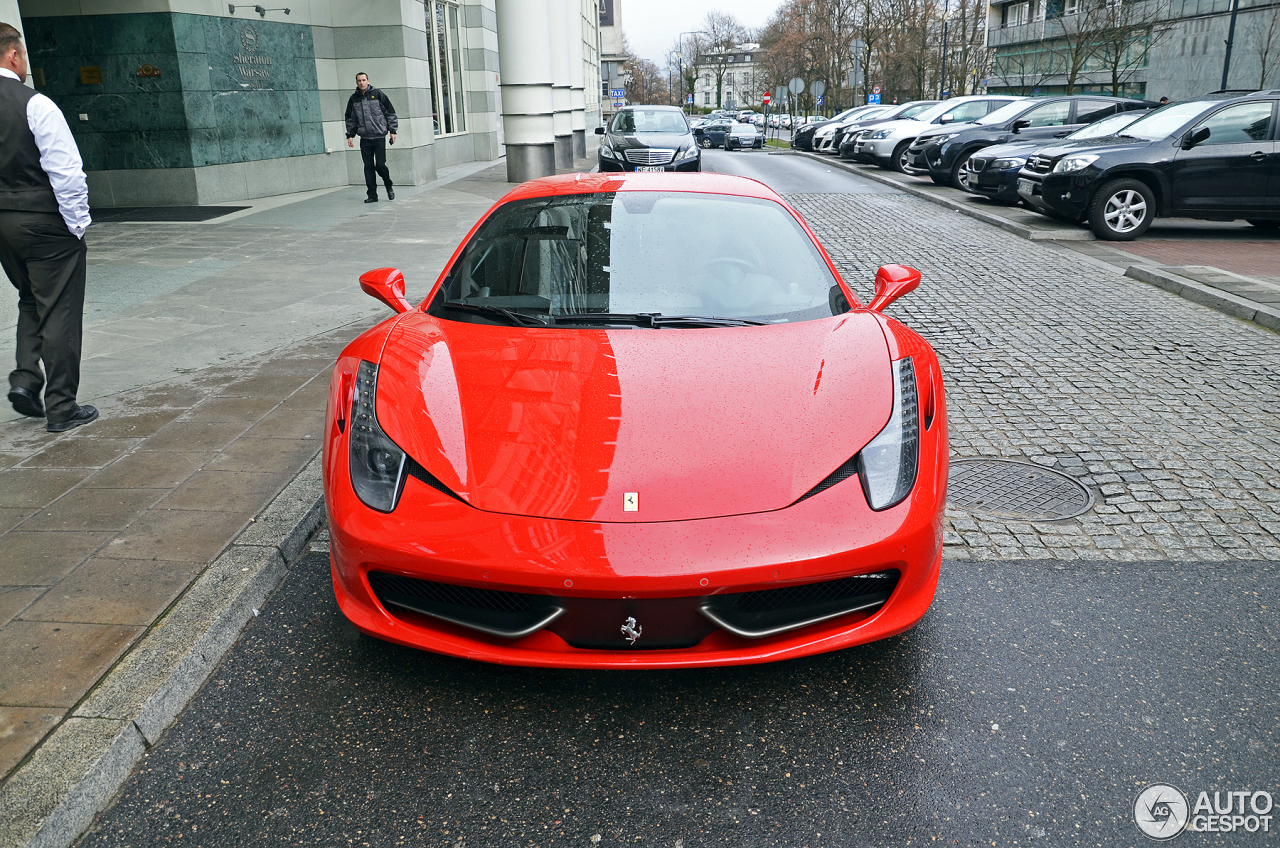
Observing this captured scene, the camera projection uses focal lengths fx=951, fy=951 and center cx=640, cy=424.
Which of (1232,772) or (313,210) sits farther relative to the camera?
(313,210)

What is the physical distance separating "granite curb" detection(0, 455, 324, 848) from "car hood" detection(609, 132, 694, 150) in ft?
47.2

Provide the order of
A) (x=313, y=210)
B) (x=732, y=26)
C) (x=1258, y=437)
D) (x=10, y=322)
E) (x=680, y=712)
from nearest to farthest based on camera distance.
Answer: (x=680, y=712)
(x=1258, y=437)
(x=10, y=322)
(x=313, y=210)
(x=732, y=26)

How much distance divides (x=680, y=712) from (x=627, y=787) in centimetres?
35

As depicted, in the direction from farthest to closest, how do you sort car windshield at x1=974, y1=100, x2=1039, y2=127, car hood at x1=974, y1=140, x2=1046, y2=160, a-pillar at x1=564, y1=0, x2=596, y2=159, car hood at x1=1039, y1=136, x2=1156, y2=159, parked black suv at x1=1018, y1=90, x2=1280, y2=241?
a-pillar at x1=564, y1=0, x2=596, y2=159, car windshield at x1=974, y1=100, x2=1039, y2=127, car hood at x1=974, y1=140, x2=1046, y2=160, car hood at x1=1039, y1=136, x2=1156, y2=159, parked black suv at x1=1018, y1=90, x2=1280, y2=241

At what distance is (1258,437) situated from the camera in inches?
197

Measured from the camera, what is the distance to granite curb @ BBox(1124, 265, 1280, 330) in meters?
7.58

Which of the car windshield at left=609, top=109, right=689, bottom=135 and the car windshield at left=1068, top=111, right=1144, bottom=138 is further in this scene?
the car windshield at left=609, top=109, right=689, bottom=135

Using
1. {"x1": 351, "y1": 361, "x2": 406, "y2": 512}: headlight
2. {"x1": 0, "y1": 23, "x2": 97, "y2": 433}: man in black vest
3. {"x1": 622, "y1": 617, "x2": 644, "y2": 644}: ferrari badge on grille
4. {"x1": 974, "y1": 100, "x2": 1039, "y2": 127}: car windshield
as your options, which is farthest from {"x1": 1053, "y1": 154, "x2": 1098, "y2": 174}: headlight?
{"x1": 622, "y1": 617, "x2": 644, "y2": 644}: ferrari badge on grille

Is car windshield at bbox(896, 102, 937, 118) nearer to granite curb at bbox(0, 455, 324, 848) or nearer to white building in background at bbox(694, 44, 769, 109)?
granite curb at bbox(0, 455, 324, 848)

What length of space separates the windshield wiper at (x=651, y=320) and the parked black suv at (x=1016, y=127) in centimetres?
1520

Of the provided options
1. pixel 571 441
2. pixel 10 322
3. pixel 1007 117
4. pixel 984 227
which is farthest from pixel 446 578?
pixel 1007 117

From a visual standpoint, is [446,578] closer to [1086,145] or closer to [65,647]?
[65,647]

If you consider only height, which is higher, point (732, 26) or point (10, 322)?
point (732, 26)


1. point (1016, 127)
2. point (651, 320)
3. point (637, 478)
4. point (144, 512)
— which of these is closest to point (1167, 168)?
point (1016, 127)
